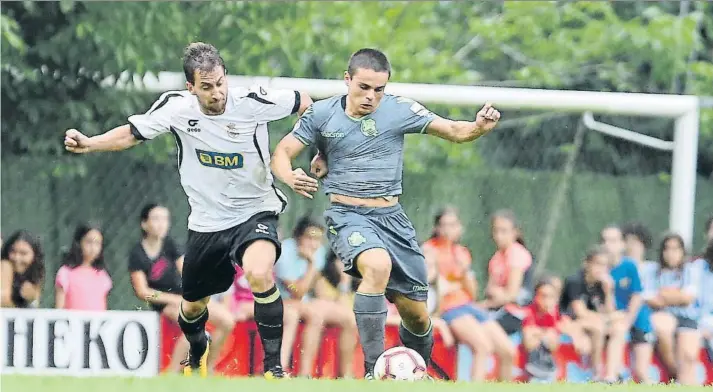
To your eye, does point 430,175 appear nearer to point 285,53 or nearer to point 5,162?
point 285,53

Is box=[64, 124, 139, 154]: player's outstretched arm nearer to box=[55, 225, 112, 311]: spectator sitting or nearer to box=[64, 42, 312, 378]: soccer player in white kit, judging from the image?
box=[64, 42, 312, 378]: soccer player in white kit

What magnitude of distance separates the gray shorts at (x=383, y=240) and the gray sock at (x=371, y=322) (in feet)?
0.68

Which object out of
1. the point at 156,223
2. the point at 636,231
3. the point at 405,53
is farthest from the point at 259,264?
the point at 405,53

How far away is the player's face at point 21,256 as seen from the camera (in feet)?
38.2

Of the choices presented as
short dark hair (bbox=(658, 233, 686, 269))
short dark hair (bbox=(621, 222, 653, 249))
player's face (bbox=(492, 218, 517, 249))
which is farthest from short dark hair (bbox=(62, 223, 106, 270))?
short dark hair (bbox=(658, 233, 686, 269))

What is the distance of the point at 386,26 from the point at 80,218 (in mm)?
6584

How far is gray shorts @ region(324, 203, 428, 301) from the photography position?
8.18 metres

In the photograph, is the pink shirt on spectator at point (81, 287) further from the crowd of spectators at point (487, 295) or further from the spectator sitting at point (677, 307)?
the spectator sitting at point (677, 307)

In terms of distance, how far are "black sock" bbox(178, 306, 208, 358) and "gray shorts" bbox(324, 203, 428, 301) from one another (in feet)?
4.47

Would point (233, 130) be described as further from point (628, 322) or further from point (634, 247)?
point (634, 247)

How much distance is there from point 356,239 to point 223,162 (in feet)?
3.62

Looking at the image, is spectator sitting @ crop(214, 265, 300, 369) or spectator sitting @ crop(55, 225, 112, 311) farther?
spectator sitting @ crop(55, 225, 112, 311)

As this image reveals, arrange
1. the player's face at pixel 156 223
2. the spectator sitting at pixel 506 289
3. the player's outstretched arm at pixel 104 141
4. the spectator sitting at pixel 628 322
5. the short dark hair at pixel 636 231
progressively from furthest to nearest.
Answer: the short dark hair at pixel 636 231 → the spectator sitting at pixel 628 322 → the spectator sitting at pixel 506 289 → the player's face at pixel 156 223 → the player's outstretched arm at pixel 104 141

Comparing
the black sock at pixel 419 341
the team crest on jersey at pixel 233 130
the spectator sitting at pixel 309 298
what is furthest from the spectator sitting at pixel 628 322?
the team crest on jersey at pixel 233 130
